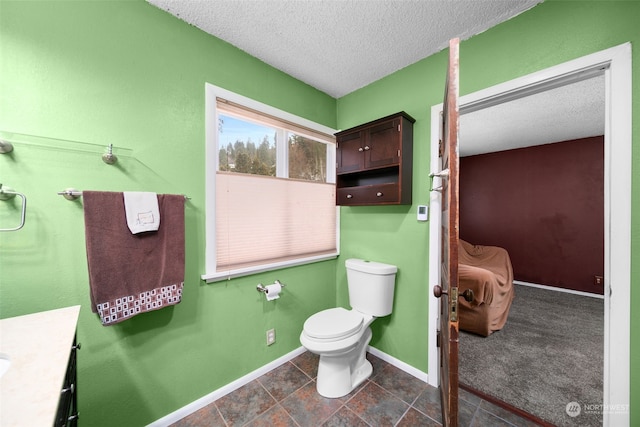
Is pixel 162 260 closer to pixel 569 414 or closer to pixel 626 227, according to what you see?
pixel 626 227

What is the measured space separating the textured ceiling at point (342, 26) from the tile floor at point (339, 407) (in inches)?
95.9

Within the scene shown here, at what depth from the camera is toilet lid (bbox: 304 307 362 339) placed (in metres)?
1.57

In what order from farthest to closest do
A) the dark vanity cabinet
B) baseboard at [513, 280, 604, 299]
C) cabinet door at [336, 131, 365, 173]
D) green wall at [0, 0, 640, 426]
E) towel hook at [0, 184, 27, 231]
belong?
baseboard at [513, 280, 604, 299] → cabinet door at [336, 131, 365, 173] → green wall at [0, 0, 640, 426] → towel hook at [0, 184, 27, 231] → the dark vanity cabinet

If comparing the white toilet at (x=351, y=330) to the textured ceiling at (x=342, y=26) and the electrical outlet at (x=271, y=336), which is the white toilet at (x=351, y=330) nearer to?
the electrical outlet at (x=271, y=336)

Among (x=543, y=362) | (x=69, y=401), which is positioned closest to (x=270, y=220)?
(x=69, y=401)

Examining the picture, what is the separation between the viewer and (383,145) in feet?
6.01

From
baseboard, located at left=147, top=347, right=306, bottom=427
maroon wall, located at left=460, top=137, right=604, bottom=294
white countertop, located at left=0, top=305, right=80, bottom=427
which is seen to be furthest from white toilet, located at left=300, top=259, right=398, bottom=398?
maroon wall, located at left=460, top=137, right=604, bottom=294

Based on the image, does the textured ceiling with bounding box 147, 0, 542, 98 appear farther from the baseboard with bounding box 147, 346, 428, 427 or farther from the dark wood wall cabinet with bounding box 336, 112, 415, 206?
the baseboard with bounding box 147, 346, 428, 427

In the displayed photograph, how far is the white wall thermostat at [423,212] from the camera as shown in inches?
69.3

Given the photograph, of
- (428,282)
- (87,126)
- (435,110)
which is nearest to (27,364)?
(87,126)

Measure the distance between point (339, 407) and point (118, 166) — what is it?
196 centimetres

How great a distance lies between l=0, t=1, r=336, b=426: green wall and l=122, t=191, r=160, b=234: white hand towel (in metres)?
0.10

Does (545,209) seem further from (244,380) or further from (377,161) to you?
(244,380)

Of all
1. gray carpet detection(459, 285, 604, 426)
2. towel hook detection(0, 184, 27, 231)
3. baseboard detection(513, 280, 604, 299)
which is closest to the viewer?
towel hook detection(0, 184, 27, 231)
